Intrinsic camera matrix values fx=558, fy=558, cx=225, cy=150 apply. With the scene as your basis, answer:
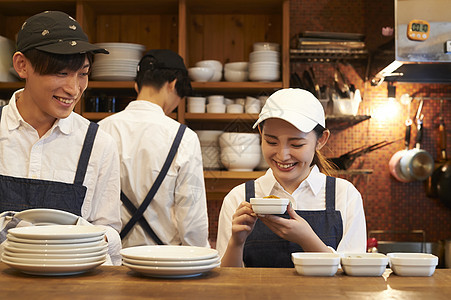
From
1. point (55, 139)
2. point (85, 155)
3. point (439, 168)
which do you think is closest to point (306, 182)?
point (85, 155)

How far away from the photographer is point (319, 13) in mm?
3988

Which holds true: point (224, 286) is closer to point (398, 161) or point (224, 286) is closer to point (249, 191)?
point (249, 191)

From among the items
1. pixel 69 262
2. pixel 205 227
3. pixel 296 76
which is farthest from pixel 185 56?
pixel 69 262

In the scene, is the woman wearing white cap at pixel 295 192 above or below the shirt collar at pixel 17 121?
below

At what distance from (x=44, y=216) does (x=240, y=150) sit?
2058 mm

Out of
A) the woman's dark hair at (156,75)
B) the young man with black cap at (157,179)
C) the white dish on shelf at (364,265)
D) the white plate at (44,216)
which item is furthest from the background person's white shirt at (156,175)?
the white dish on shelf at (364,265)

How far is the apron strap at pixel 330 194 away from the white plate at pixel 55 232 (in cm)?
88

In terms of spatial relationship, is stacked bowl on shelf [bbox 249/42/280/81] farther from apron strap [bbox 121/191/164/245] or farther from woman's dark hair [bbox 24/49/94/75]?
woman's dark hair [bbox 24/49/94/75]

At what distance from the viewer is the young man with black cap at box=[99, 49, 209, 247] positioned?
246cm

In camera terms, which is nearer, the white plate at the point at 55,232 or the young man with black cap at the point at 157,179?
the white plate at the point at 55,232

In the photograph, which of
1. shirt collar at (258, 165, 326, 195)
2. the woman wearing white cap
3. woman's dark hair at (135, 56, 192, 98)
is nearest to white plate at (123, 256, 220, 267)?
the woman wearing white cap

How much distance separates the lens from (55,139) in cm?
191

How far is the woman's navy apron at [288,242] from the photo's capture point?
1921 mm

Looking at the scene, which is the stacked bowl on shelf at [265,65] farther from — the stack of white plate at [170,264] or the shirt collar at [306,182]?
the stack of white plate at [170,264]
